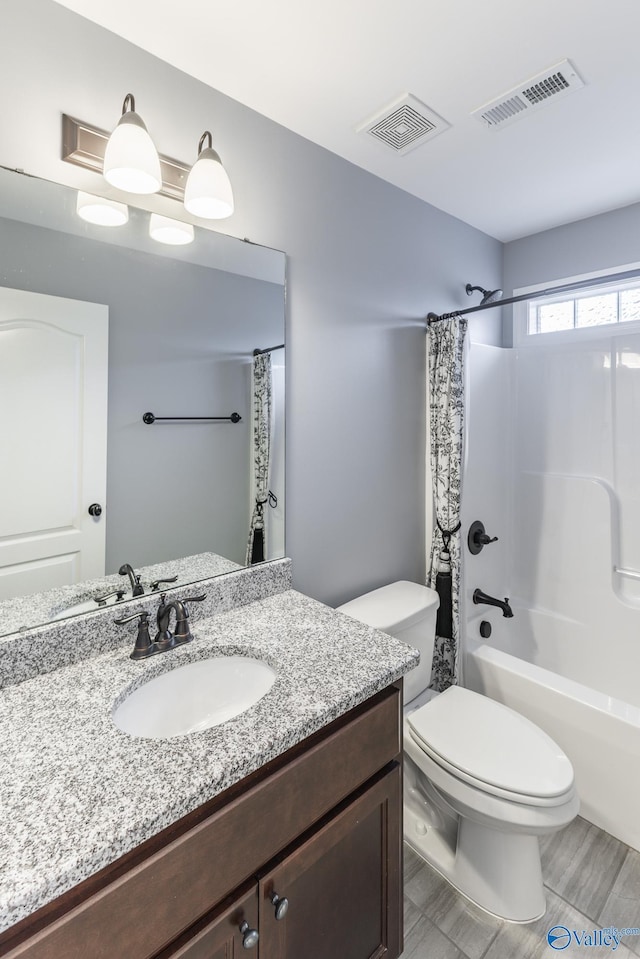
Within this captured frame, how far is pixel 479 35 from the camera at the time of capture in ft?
4.13

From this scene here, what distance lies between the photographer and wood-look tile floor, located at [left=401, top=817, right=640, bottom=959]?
1.31 metres

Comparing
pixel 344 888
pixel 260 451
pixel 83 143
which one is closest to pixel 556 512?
pixel 260 451

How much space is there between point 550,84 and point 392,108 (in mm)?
481

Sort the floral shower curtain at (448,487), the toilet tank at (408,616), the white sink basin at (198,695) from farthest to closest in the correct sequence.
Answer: the floral shower curtain at (448,487) < the toilet tank at (408,616) < the white sink basin at (198,695)

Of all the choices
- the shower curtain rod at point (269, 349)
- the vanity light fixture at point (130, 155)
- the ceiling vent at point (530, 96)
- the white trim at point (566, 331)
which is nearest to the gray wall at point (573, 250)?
the white trim at point (566, 331)

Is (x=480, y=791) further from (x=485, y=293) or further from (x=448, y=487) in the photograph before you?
(x=485, y=293)

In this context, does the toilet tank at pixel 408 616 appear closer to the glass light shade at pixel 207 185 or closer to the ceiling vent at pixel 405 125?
the glass light shade at pixel 207 185

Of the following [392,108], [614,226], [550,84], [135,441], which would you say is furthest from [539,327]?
[135,441]

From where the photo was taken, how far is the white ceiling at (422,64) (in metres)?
1.18

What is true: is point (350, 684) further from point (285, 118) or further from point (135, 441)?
point (285, 118)

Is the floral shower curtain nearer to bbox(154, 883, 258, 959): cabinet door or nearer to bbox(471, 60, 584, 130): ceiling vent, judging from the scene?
bbox(471, 60, 584, 130): ceiling vent

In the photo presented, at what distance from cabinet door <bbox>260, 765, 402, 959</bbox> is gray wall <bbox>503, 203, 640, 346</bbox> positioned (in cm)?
247

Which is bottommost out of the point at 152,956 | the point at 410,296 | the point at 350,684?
the point at 152,956

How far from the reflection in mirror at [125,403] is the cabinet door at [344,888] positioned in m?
0.73
